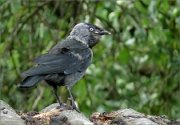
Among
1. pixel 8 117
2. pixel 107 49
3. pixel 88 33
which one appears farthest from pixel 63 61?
pixel 107 49

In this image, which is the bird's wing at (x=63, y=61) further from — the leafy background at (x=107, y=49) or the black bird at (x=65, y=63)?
the leafy background at (x=107, y=49)

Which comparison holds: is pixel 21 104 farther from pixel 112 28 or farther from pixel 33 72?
pixel 33 72

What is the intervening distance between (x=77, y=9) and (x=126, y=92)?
3.91 feet

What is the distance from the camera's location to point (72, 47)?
573 cm

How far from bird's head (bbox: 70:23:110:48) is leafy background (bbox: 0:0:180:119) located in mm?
1069

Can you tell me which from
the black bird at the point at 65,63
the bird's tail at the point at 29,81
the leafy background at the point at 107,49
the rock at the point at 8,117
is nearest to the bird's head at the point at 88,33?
the black bird at the point at 65,63

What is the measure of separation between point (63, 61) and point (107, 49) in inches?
107

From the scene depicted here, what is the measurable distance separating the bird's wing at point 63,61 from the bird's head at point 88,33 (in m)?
0.26

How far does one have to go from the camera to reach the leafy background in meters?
7.68

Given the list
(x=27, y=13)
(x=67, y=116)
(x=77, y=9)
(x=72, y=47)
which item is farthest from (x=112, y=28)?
(x=67, y=116)

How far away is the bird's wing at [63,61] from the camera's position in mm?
5148

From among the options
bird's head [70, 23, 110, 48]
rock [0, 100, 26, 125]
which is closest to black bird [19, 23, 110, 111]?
bird's head [70, 23, 110, 48]

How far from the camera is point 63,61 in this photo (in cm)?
545

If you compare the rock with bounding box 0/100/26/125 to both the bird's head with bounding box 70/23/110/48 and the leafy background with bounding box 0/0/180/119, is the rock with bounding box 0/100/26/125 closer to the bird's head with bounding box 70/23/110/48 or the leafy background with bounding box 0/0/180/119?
the bird's head with bounding box 70/23/110/48
